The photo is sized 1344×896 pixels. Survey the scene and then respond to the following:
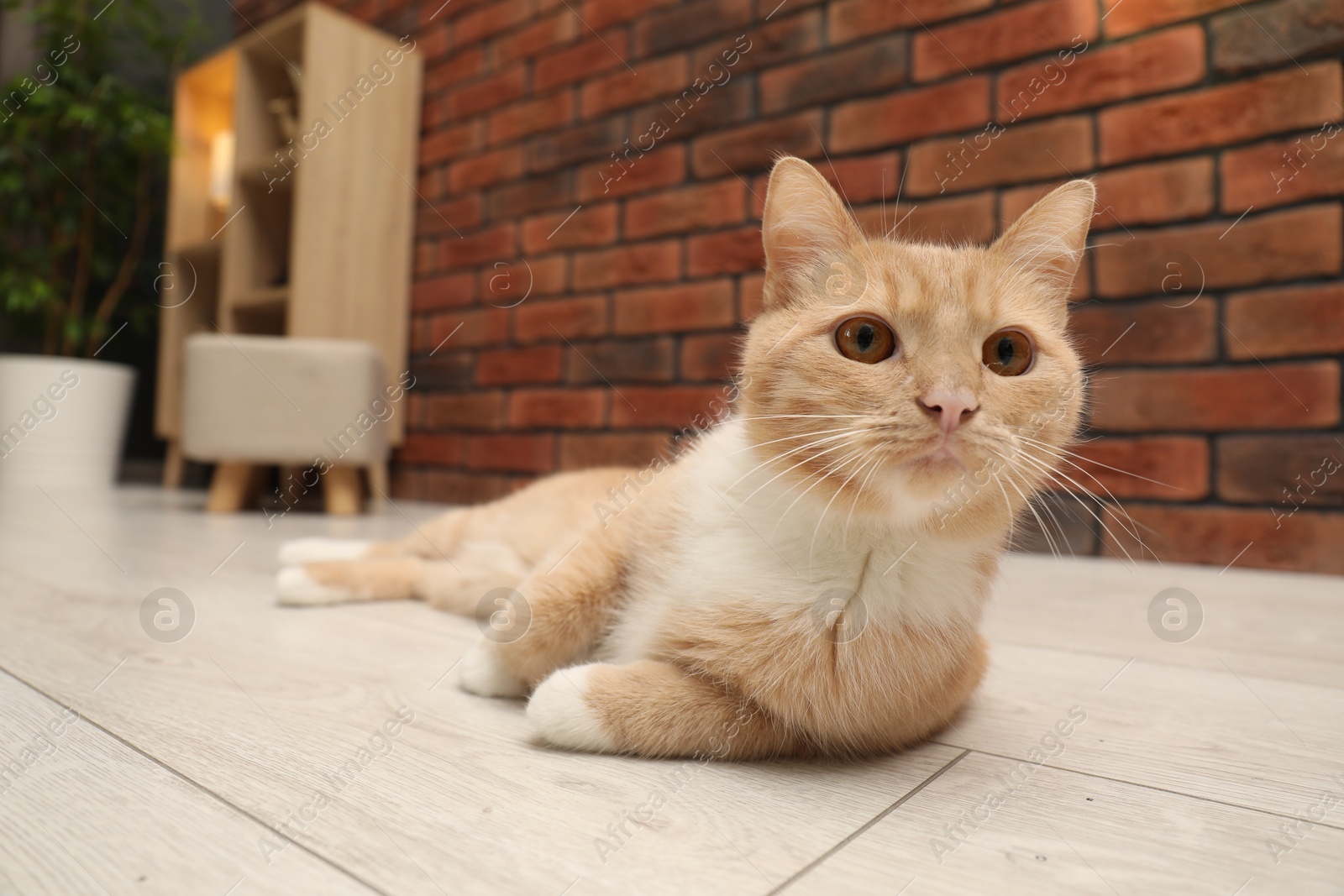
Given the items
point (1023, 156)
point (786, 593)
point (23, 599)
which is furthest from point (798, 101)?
point (23, 599)

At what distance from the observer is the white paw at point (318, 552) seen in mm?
1435

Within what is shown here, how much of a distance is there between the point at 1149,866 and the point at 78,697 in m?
0.84

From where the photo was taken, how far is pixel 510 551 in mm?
1210

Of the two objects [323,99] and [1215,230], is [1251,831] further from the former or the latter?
[323,99]

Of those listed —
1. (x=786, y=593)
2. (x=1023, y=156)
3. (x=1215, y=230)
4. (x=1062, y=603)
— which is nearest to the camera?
(x=786, y=593)

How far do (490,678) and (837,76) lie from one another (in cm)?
186

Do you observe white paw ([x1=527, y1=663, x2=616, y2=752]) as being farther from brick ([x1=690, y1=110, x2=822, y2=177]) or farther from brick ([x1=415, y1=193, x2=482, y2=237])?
brick ([x1=415, y1=193, x2=482, y2=237])

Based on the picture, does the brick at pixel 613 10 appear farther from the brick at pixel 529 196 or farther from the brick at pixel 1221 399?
the brick at pixel 1221 399

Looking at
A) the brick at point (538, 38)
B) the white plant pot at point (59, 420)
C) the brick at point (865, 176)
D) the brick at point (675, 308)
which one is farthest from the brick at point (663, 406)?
the white plant pot at point (59, 420)

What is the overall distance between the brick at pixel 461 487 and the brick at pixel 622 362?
45 cm

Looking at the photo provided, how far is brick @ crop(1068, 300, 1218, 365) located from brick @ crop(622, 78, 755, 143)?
3.47ft

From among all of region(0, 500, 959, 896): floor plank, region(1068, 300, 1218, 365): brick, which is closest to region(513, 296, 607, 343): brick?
region(1068, 300, 1218, 365): brick

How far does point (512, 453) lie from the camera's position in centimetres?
263

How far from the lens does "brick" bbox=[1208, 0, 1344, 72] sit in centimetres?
155
